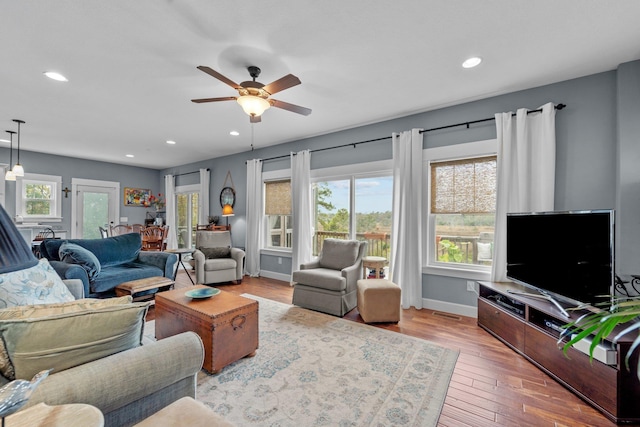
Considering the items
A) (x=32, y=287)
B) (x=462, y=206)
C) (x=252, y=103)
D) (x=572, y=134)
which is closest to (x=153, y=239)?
(x=32, y=287)

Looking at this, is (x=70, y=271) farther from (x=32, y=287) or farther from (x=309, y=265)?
(x=309, y=265)

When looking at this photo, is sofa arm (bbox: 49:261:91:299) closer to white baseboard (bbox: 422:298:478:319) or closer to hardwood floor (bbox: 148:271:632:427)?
hardwood floor (bbox: 148:271:632:427)

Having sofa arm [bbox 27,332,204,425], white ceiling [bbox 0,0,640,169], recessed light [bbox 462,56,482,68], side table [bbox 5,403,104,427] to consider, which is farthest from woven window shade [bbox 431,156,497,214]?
side table [bbox 5,403,104,427]

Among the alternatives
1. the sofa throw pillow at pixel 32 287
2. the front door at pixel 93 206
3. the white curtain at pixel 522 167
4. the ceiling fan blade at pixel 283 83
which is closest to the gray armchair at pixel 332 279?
the white curtain at pixel 522 167

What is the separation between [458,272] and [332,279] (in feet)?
5.22

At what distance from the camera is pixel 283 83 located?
224 cm

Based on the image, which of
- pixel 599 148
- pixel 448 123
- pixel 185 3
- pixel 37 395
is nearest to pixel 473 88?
pixel 448 123

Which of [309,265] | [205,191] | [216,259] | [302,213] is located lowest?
[216,259]

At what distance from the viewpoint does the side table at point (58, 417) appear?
0.71 meters

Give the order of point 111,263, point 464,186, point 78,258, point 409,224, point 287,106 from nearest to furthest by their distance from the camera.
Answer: point 287,106, point 78,258, point 464,186, point 409,224, point 111,263

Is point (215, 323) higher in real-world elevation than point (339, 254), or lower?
lower

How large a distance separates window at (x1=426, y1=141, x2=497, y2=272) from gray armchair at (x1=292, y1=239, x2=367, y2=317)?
1043 millimetres

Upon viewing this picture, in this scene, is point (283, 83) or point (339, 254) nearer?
point (283, 83)

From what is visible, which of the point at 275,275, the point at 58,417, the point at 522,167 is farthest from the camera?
the point at 275,275
